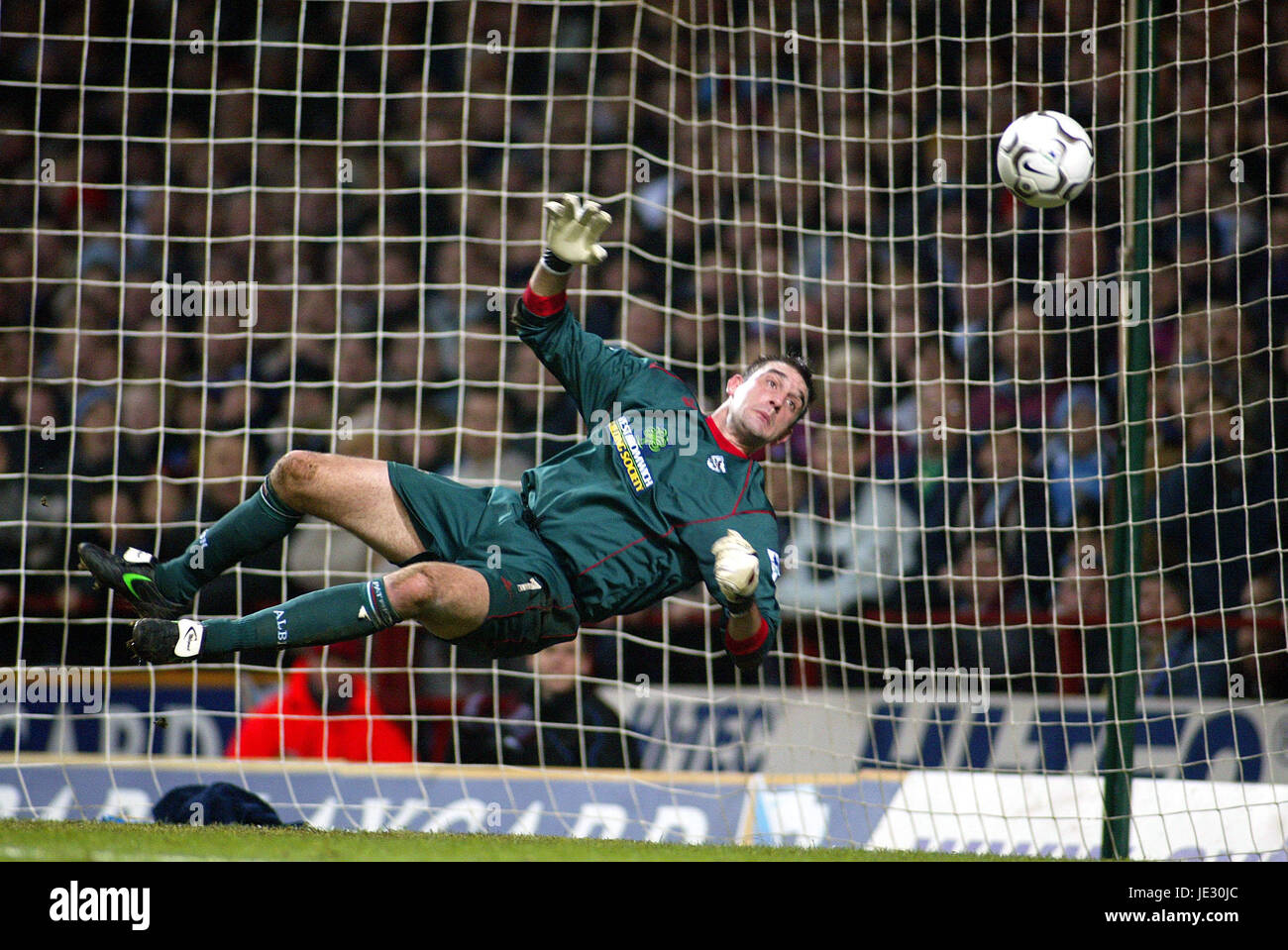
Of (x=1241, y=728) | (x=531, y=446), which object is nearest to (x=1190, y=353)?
(x=1241, y=728)

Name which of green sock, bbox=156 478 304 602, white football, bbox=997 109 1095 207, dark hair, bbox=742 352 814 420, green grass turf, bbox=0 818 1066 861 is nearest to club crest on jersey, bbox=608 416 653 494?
dark hair, bbox=742 352 814 420

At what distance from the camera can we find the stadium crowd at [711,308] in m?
6.95

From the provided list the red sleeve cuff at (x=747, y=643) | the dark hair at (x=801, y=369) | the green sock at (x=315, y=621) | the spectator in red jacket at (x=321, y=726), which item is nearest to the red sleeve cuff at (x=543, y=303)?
the dark hair at (x=801, y=369)

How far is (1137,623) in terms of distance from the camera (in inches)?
228

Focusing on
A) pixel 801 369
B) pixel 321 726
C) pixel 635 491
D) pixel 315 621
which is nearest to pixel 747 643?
pixel 635 491

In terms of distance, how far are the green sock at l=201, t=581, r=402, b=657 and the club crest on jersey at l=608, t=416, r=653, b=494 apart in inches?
37.8

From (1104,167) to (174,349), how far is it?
18.4ft

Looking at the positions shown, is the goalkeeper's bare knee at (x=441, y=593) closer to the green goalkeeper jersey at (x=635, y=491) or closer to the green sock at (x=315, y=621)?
the green sock at (x=315, y=621)

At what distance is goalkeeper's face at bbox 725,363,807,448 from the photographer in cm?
493

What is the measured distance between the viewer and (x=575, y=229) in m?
4.70

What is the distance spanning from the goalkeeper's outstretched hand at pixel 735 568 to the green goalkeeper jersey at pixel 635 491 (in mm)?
150

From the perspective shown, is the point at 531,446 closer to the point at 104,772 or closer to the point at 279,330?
the point at 279,330

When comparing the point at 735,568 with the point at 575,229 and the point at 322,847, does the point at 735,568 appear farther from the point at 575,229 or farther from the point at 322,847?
the point at 322,847

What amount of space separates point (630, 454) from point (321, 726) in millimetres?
2759
